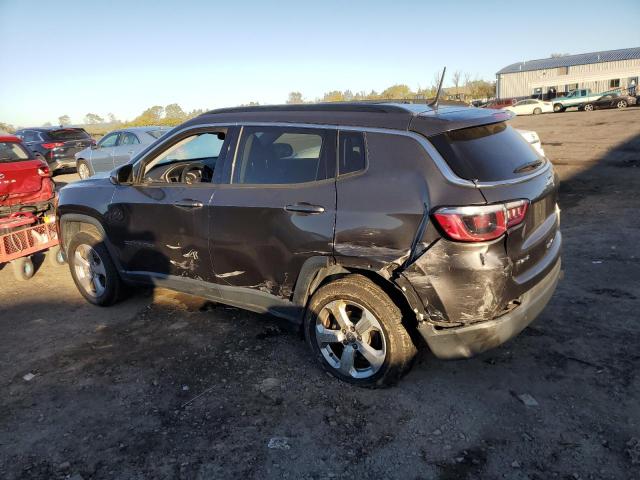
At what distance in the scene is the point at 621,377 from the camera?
3.22m

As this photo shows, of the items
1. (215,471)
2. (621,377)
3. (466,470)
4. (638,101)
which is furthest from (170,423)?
(638,101)

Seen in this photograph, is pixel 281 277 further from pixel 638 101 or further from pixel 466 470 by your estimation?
pixel 638 101

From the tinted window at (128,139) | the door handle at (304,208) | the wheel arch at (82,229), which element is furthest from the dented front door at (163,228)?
the tinted window at (128,139)

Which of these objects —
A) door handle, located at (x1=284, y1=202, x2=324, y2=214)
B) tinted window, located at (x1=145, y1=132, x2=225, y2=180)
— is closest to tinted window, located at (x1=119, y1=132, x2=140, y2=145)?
tinted window, located at (x1=145, y1=132, x2=225, y2=180)

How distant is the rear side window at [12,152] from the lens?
7.78m

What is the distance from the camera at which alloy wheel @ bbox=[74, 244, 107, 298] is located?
4.87 metres

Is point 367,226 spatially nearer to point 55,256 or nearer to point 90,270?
point 90,270

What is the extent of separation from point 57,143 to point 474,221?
1694cm

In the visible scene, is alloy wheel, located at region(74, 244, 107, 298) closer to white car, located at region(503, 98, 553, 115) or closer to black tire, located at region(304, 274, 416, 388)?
black tire, located at region(304, 274, 416, 388)

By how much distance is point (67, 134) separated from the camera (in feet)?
55.5

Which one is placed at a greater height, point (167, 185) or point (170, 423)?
point (167, 185)

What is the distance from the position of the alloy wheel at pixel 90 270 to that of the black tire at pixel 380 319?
2.67 m

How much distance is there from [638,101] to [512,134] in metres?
39.1

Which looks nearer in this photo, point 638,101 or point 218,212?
point 218,212
